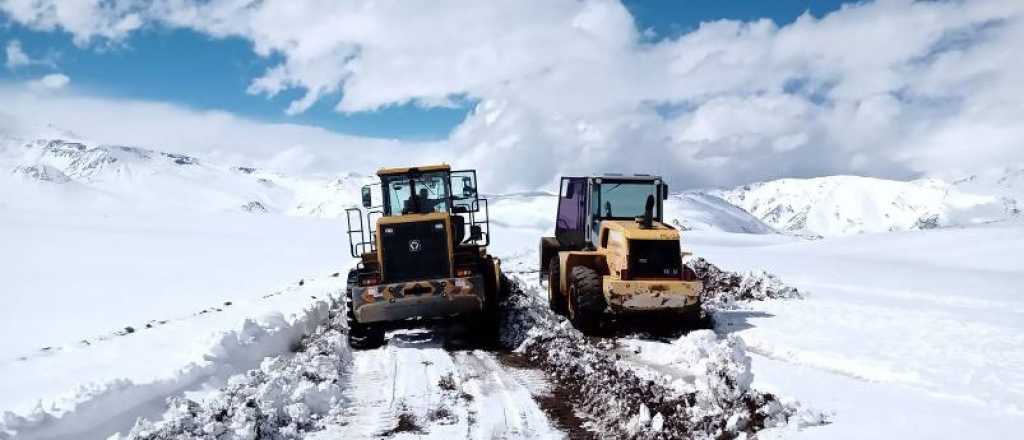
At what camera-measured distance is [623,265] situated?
A: 11375 mm

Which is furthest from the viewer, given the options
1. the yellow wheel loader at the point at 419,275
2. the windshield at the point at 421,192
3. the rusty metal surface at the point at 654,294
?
the windshield at the point at 421,192

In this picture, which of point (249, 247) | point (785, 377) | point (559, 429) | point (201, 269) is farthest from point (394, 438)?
point (249, 247)

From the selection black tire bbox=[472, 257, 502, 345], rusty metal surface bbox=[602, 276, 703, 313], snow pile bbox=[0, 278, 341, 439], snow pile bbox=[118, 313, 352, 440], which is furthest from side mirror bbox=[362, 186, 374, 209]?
rusty metal surface bbox=[602, 276, 703, 313]

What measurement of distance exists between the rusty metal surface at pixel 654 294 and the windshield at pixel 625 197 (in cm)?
267

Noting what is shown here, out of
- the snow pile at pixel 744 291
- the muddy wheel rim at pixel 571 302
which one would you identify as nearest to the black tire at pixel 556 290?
the muddy wheel rim at pixel 571 302

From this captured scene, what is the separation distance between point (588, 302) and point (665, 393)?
4.25 metres

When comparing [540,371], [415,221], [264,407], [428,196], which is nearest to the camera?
[264,407]

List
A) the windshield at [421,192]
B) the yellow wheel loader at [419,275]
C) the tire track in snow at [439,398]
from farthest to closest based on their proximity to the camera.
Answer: the windshield at [421,192] < the yellow wheel loader at [419,275] < the tire track in snow at [439,398]

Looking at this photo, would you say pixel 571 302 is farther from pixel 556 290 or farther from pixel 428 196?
pixel 428 196

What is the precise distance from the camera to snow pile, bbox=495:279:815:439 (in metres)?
6.21

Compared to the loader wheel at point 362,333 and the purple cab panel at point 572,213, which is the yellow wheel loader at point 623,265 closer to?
the purple cab panel at point 572,213

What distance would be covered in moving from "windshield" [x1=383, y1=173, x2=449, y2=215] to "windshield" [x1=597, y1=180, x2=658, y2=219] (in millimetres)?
3081

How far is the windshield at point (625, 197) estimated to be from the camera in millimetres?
13562

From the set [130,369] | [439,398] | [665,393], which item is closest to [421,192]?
[439,398]
